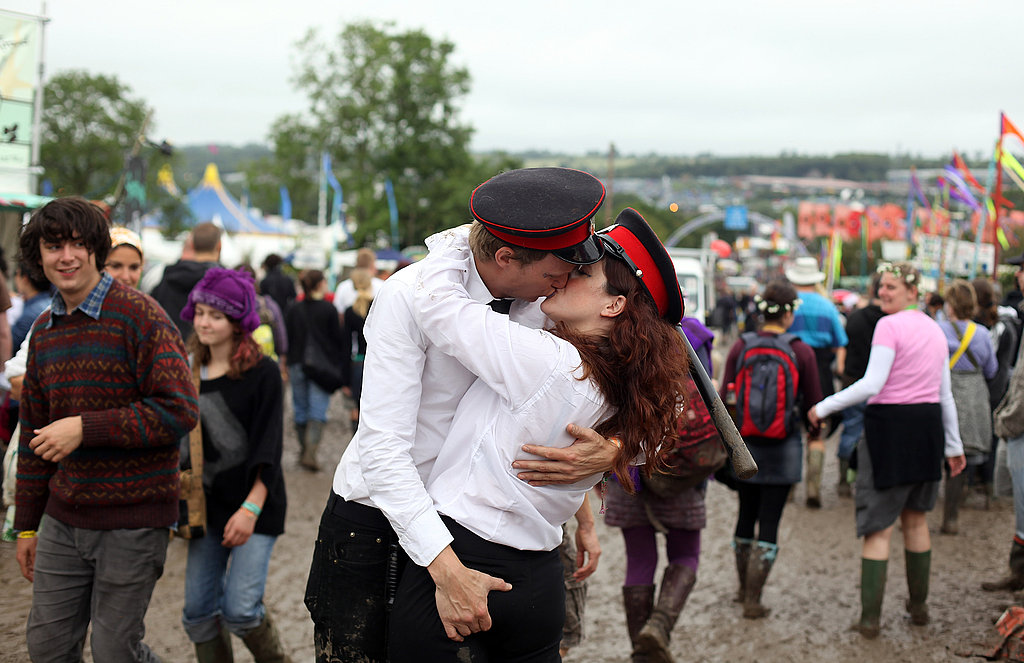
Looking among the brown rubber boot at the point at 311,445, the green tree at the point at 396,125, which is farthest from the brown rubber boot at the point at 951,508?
the green tree at the point at 396,125

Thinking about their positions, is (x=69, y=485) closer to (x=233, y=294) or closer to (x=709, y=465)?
(x=233, y=294)

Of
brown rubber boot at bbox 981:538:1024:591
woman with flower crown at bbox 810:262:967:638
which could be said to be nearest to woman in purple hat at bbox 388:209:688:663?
woman with flower crown at bbox 810:262:967:638

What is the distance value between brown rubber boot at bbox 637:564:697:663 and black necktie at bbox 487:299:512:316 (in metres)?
2.50

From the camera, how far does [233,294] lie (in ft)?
12.1

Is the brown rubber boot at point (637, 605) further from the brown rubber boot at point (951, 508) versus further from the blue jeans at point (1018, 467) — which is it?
the brown rubber boot at point (951, 508)

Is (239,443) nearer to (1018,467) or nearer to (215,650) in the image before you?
(215,650)

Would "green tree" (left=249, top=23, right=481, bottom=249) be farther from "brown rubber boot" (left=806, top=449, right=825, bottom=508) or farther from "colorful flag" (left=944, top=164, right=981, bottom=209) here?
"brown rubber boot" (left=806, top=449, right=825, bottom=508)

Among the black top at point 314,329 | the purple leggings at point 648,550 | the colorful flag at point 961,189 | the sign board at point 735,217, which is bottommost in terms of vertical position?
the purple leggings at point 648,550

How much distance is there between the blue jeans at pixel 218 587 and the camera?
11.7ft

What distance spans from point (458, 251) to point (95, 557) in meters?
1.76

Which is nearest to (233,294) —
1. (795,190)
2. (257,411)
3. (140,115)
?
(257,411)

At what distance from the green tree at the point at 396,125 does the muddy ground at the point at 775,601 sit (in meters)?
32.3

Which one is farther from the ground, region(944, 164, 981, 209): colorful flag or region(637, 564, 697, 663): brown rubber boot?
region(944, 164, 981, 209): colorful flag

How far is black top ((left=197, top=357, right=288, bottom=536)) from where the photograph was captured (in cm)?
359
